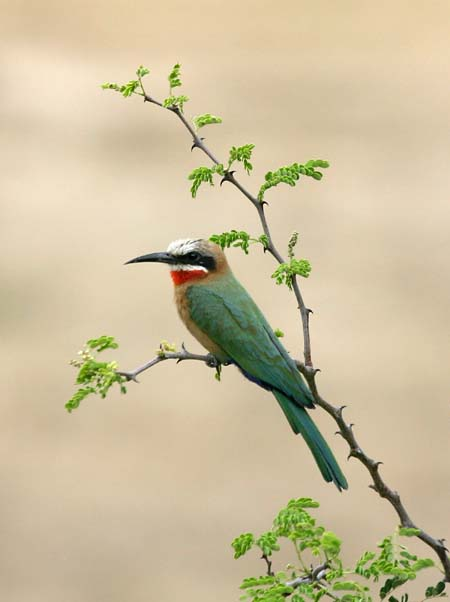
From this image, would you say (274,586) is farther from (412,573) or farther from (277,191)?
(277,191)

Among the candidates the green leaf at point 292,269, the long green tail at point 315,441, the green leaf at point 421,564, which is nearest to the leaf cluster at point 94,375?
the green leaf at point 292,269

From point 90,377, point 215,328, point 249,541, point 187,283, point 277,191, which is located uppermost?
point 277,191

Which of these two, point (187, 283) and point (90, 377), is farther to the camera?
point (187, 283)

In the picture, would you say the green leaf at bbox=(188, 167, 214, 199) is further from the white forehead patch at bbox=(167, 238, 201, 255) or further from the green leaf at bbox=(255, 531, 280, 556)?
the white forehead patch at bbox=(167, 238, 201, 255)

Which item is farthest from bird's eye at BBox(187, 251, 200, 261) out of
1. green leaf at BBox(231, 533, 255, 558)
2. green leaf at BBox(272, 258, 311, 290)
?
green leaf at BBox(231, 533, 255, 558)

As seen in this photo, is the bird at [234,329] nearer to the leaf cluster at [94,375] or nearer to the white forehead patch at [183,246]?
the white forehead patch at [183,246]

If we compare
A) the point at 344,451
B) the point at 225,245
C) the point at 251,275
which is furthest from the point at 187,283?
the point at 251,275

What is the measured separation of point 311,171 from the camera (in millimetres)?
2455

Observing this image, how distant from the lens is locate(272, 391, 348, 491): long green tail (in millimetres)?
2832

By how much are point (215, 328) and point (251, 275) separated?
6807 millimetres

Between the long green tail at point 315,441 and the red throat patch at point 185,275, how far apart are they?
2.29 feet

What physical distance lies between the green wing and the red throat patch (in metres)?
0.04

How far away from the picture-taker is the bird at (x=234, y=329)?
3.01 m

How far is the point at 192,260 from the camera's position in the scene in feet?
12.0
